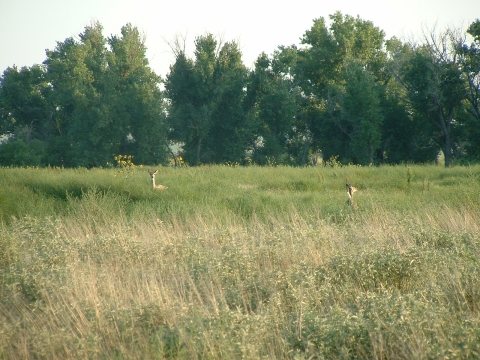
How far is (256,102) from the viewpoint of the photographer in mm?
37250

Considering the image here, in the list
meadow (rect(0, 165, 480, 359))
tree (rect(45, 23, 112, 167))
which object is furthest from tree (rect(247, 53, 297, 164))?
meadow (rect(0, 165, 480, 359))

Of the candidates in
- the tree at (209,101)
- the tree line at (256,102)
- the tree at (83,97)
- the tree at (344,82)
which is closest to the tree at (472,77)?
the tree line at (256,102)

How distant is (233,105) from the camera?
37031 millimetres

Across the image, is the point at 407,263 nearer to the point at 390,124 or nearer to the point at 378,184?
the point at 378,184

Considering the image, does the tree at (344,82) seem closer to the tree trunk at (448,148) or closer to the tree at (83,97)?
the tree trunk at (448,148)

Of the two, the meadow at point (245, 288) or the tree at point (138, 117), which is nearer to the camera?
the meadow at point (245, 288)

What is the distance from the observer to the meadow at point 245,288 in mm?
5051

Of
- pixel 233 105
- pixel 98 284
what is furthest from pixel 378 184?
pixel 233 105

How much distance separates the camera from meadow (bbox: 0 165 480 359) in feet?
16.6

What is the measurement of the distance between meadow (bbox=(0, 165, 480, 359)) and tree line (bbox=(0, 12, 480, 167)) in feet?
69.9

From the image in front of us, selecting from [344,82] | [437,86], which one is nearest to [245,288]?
[437,86]

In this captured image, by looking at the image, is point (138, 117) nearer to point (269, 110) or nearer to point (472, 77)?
point (269, 110)

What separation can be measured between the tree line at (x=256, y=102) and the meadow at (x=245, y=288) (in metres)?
21.3

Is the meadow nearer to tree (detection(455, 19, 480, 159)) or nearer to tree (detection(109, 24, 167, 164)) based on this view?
tree (detection(455, 19, 480, 159))
